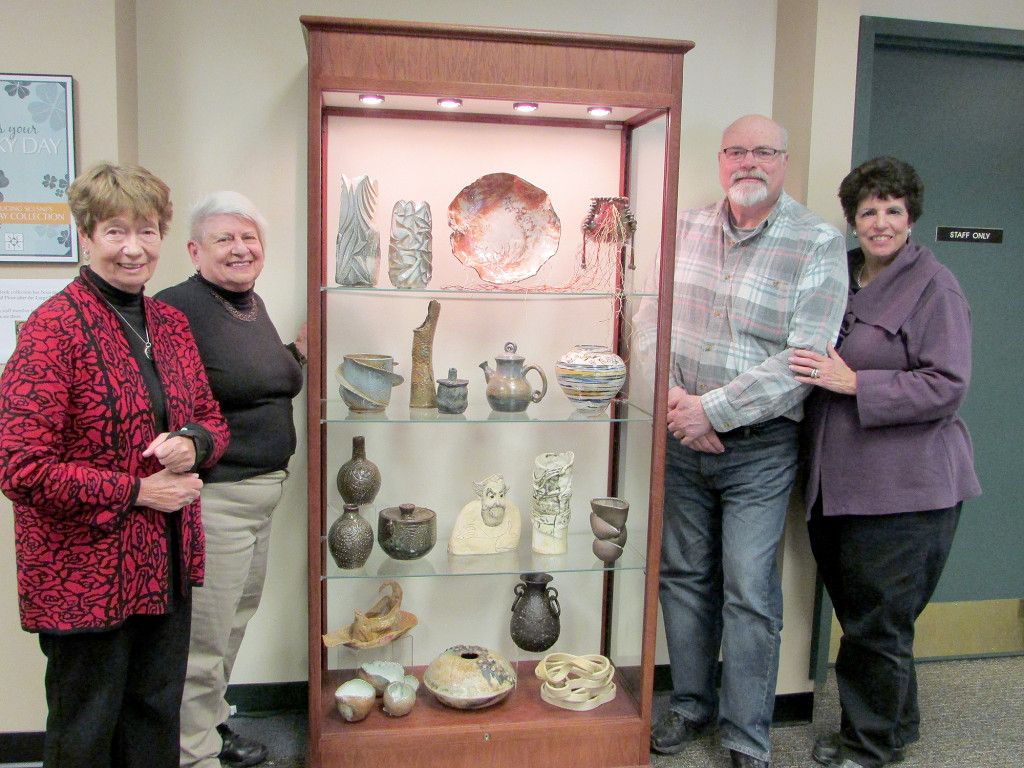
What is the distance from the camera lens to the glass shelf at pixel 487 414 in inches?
80.9

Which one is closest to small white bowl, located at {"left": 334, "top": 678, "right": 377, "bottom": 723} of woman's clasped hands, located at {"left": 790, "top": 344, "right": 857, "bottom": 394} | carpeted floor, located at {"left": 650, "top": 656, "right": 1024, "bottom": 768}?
carpeted floor, located at {"left": 650, "top": 656, "right": 1024, "bottom": 768}

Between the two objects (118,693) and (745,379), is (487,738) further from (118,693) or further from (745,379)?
(745,379)

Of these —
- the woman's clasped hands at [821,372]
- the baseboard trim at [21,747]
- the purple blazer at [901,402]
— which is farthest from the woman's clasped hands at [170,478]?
the purple blazer at [901,402]

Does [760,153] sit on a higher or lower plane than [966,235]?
higher

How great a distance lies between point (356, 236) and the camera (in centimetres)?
198

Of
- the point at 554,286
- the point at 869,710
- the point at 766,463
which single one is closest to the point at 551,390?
the point at 554,286

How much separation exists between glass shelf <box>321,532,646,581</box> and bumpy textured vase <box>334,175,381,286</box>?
2.36 ft

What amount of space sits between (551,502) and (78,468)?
119 cm

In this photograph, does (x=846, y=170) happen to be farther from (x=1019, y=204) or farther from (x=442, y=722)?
(x=442, y=722)

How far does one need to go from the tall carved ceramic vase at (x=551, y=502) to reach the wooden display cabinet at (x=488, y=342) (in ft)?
0.15

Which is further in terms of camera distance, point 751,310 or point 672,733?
point 672,733

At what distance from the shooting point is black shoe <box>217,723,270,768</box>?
7.18 ft

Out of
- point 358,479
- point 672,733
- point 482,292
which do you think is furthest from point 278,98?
point 672,733

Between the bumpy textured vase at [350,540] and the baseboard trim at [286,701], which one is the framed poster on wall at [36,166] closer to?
the bumpy textured vase at [350,540]
